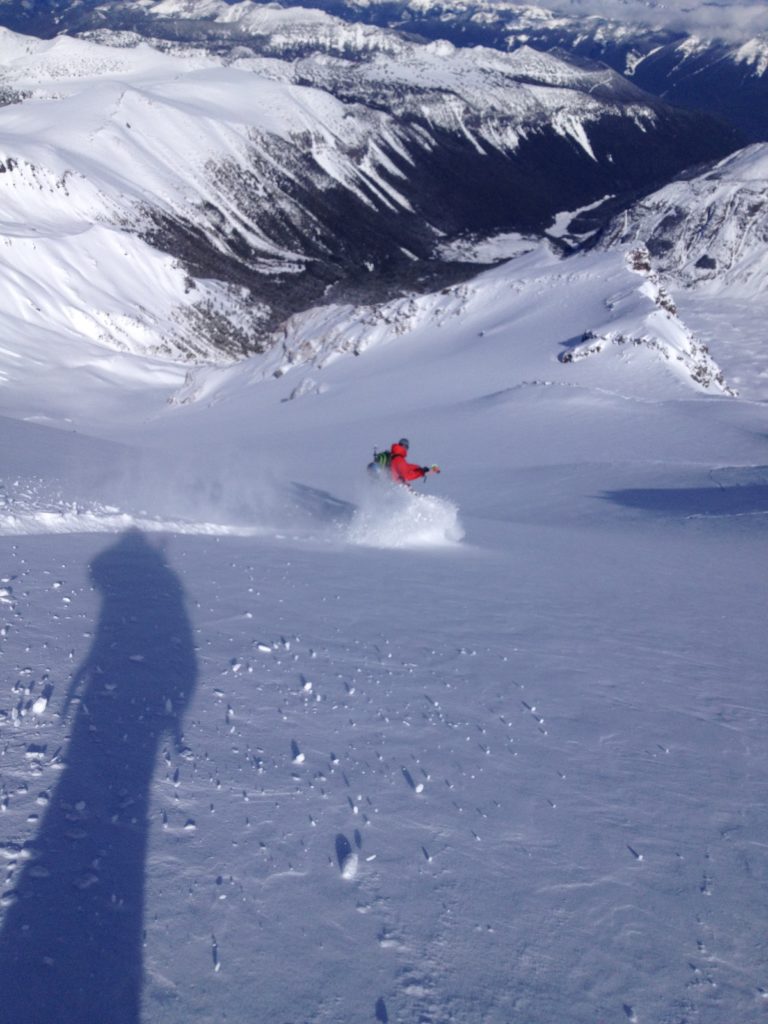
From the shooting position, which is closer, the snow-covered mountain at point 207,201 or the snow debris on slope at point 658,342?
the snow debris on slope at point 658,342

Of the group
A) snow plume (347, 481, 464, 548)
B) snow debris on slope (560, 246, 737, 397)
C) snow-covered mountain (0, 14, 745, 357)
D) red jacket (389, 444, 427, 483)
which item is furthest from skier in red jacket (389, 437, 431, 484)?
snow-covered mountain (0, 14, 745, 357)

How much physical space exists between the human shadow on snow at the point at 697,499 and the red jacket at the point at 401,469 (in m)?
3.68

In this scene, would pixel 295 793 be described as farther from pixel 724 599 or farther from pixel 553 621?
pixel 724 599

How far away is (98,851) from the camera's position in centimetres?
397

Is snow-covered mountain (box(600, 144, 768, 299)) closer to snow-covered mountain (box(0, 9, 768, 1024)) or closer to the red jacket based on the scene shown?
snow-covered mountain (box(0, 9, 768, 1024))

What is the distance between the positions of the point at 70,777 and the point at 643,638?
504 cm

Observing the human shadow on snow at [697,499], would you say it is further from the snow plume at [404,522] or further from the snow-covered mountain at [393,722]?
the snow plume at [404,522]

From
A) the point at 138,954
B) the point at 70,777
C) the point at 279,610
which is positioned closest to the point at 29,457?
the point at 279,610

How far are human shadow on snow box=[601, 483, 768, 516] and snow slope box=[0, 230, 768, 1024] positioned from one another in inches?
6.5

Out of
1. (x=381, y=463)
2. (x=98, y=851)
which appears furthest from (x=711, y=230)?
(x=98, y=851)

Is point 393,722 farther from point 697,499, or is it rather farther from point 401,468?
point 697,499

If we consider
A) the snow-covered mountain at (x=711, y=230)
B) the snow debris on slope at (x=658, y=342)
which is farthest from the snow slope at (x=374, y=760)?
the snow-covered mountain at (x=711, y=230)

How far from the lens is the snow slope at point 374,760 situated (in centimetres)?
357

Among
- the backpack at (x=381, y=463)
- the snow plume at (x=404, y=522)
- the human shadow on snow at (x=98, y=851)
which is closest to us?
the human shadow on snow at (x=98, y=851)
